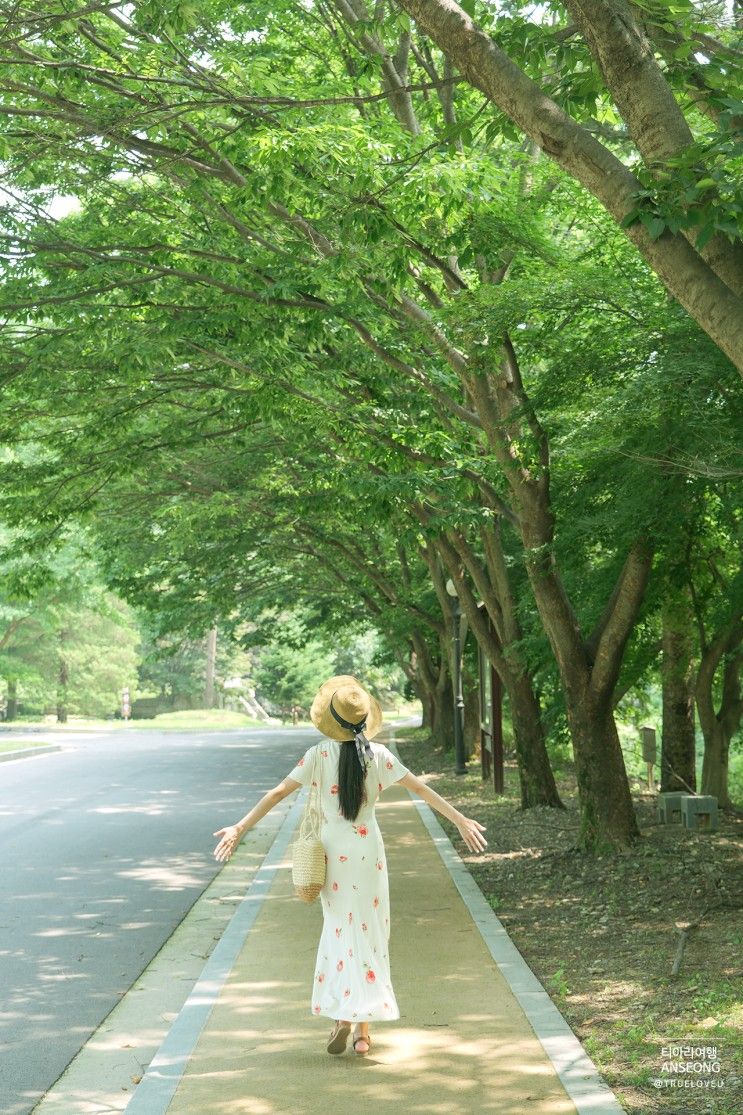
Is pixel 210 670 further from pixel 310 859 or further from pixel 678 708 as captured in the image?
pixel 310 859

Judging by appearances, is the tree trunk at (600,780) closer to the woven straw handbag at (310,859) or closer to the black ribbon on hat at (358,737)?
the black ribbon on hat at (358,737)

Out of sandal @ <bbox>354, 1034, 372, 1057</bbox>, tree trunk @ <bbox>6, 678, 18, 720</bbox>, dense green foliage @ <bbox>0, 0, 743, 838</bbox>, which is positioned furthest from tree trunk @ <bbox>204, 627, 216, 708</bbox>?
sandal @ <bbox>354, 1034, 372, 1057</bbox>

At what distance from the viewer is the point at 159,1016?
6988 mm

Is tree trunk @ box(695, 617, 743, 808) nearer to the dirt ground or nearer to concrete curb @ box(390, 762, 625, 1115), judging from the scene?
the dirt ground

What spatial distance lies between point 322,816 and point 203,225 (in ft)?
27.7

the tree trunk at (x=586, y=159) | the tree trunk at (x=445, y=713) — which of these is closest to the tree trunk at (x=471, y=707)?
the tree trunk at (x=445, y=713)

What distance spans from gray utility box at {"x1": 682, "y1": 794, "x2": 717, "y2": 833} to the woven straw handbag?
889 cm

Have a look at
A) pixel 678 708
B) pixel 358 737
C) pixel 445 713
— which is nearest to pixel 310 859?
pixel 358 737

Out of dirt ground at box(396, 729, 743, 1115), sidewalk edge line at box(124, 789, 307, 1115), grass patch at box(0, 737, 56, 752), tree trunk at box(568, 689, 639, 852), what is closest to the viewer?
sidewalk edge line at box(124, 789, 307, 1115)

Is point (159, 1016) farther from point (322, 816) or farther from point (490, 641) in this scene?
point (490, 641)

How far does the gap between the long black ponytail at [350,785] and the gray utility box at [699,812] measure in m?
8.85

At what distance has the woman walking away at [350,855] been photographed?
5812 millimetres

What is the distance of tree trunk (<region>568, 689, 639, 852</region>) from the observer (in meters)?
11.8

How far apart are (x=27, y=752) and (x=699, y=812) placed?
20.6 meters
